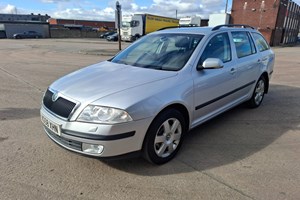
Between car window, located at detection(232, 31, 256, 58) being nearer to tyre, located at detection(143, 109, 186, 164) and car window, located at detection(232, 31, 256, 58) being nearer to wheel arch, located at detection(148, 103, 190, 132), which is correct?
wheel arch, located at detection(148, 103, 190, 132)

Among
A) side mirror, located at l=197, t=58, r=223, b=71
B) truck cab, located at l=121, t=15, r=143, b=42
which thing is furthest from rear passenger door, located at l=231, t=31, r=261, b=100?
truck cab, located at l=121, t=15, r=143, b=42

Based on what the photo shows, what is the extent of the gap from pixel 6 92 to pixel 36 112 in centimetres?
221

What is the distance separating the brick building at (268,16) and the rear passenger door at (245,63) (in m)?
37.0

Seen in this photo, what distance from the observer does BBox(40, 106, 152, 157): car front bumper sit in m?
2.56

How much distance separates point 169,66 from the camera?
3.40m

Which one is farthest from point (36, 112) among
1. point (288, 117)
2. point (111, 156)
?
point (288, 117)

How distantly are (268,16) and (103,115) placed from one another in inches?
1657

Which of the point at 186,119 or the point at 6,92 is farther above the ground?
the point at 186,119

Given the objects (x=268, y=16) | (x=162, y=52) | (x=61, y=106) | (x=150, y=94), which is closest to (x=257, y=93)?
(x=162, y=52)

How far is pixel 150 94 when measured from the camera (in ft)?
9.07

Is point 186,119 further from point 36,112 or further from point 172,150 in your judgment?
point 36,112

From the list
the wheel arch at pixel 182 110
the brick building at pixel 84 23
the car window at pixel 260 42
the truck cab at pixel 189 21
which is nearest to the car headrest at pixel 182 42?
the wheel arch at pixel 182 110

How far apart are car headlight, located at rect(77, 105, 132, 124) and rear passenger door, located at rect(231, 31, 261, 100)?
2.51 meters

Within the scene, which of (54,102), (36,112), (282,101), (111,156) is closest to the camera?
(111,156)
